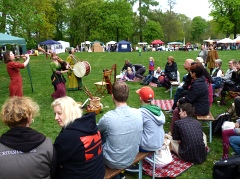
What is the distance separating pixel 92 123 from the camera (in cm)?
260

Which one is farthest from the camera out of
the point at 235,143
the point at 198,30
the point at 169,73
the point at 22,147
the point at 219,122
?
the point at 198,30

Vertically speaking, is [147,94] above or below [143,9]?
below

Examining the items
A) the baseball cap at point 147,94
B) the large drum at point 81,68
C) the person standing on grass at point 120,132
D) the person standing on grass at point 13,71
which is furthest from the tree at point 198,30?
the person standing on grass at point 120,132

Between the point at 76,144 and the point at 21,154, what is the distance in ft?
1.68

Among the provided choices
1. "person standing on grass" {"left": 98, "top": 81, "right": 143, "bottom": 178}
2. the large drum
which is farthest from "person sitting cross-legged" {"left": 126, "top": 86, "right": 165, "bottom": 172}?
the large drum

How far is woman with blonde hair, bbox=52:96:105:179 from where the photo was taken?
8.04 ft

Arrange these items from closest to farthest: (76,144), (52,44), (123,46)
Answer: (76,144) < (52,44) < (123,46)

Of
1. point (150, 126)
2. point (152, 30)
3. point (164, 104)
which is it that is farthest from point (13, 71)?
point (152, 30)

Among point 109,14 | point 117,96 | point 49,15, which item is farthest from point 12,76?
point 109,14

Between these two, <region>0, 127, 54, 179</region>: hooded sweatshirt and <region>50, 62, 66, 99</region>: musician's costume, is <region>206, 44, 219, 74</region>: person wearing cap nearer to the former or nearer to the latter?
<region>50, 62, 66, 99</region>: musician's costume

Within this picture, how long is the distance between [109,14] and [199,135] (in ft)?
168

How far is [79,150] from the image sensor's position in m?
2.47

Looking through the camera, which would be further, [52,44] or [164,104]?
[52,44]

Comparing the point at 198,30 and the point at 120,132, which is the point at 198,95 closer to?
the point at 120,132
